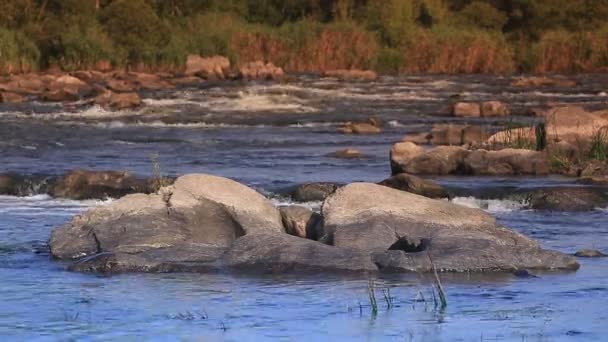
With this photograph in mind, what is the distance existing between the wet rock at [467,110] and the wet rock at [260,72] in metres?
14.8

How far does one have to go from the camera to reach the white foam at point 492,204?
18.3 m

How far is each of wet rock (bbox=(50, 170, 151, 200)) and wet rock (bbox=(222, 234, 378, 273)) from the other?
21.6 feet

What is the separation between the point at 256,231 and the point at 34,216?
15.2ft

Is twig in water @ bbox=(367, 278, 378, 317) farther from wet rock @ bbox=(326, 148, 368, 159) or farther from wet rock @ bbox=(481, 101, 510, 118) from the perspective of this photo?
wet rock @ bbox=(481, 101, 510, 118)

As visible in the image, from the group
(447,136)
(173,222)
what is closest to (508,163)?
(447,136)

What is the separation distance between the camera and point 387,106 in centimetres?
4000

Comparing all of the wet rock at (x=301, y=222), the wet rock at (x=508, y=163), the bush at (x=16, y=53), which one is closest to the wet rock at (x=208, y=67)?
→ the bush at (x=16, y=53)

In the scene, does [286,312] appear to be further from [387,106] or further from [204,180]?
[387,106]

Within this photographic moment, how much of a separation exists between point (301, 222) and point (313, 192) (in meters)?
4.96

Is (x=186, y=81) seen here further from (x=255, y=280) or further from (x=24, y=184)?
(x=255, y=280)

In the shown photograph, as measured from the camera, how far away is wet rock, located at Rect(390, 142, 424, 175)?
72.2ft

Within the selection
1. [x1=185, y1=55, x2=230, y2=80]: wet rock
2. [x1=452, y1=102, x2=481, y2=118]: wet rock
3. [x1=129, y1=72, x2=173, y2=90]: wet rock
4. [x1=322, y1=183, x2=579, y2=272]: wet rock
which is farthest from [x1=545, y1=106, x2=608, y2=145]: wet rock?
[x1=185, y1=55, x2=230, y2=80]: wet rock

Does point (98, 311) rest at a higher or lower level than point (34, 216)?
higher

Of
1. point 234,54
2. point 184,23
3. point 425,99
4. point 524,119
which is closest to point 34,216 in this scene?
point 524,119
